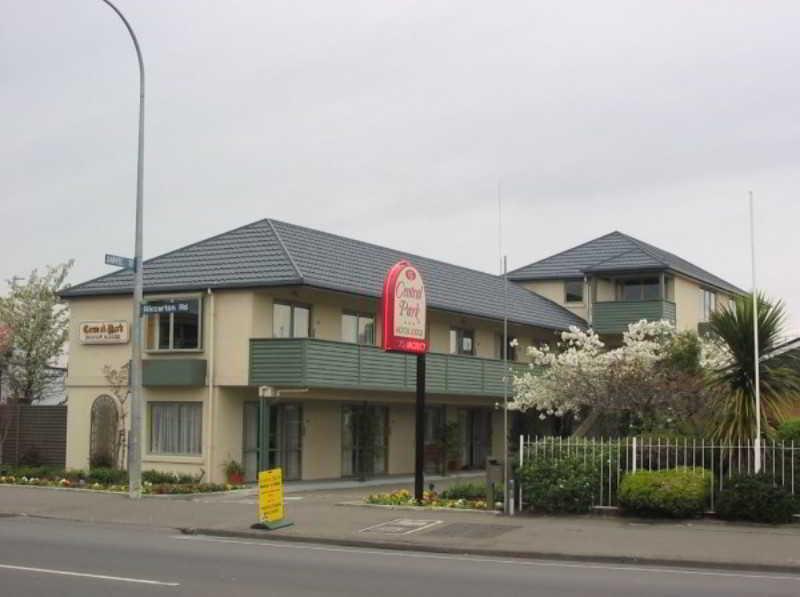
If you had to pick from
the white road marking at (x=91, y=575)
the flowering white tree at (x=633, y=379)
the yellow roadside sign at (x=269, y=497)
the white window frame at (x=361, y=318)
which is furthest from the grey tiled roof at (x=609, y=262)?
the white road marking at (x=91, y=575)

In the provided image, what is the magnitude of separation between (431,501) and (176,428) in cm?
951

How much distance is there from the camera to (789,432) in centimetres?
1819

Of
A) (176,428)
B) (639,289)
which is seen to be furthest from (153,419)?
(639,289)

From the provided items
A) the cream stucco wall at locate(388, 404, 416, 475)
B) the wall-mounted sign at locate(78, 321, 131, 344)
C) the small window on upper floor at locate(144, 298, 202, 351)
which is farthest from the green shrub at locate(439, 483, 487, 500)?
the cream stucco wall at locate(388, 404, 416, 475)

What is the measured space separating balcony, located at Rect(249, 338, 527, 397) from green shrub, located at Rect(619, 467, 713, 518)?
1005 cm

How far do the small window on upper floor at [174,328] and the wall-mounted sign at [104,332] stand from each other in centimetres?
92

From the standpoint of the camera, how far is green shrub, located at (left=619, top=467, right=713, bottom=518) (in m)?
17.7

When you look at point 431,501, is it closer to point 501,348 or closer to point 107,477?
point 107,477

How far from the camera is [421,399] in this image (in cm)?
2111

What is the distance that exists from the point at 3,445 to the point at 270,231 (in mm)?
10092

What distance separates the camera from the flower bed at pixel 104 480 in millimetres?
24344

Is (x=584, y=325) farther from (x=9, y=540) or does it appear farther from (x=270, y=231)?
(x=9, y=540)

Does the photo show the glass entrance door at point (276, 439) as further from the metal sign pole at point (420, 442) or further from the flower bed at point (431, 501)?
the metal sign pole at point (420, 442)

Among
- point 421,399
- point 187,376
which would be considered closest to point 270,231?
point 187,376
